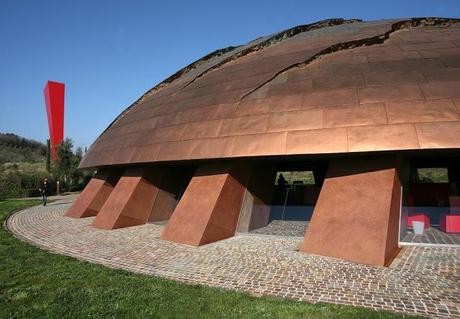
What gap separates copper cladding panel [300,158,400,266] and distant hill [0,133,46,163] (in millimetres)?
93028

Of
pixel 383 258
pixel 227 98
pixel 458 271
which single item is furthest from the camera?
pixel 227 98

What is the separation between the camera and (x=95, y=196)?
19.8 metres

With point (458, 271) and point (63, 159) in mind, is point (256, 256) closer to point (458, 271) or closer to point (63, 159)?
point (458, 271)

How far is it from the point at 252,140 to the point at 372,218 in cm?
430

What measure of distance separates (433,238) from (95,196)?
16115mm

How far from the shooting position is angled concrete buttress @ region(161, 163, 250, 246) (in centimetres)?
1210

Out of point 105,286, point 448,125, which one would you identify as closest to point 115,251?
point 105,286

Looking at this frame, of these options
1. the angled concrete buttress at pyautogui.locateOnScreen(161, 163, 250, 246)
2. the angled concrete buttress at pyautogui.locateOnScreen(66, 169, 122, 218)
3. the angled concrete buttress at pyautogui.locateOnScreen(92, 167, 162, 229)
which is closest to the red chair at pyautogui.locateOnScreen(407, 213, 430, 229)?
the angled concrete buttress at pyautogui.locateOnScreen(161, 163, 250, 246)

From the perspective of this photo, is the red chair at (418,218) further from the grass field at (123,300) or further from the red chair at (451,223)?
the grass field at (123,300)

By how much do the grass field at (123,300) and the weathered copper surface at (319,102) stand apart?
5.21 meters

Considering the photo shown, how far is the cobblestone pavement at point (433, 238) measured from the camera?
36.7 feet

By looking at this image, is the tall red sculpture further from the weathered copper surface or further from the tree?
the weathered copper surface

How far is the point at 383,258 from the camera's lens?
29.8 ft

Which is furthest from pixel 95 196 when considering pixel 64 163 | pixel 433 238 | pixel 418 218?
pixel 64 163
